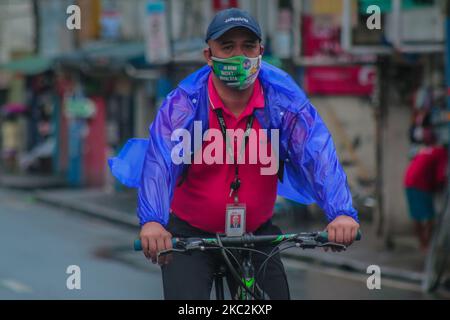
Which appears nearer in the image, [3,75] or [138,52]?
[138,52]

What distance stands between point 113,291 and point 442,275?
3.38 m

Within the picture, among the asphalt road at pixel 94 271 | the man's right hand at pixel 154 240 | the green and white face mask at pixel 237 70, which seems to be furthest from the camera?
the asphalt road at pixel 94 271

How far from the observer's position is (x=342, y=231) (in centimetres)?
428

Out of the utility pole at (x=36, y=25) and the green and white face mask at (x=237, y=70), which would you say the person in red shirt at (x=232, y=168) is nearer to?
the green and white face mask at (x=237, y=70)

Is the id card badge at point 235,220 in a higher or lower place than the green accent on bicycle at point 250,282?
higher

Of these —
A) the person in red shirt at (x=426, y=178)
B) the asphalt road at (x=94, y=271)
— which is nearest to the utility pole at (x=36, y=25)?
the asphalt road at (x=94, y=271)

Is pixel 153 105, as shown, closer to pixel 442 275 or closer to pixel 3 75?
pixel 442 275

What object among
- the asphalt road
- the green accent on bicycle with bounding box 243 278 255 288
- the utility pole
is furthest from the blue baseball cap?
the utility pole

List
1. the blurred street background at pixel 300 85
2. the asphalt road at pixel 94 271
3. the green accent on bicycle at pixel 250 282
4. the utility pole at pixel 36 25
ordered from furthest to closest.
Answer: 1. the utility pole at pixel 36 25
2. the blurred street background at pixel 300 85
3. the asphalt road at pixel 94 271
4. the green accent on bicycle at pixel 250 282

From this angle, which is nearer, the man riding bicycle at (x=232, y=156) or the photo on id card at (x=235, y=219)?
the man riding bicycle at (x=232, y=156)

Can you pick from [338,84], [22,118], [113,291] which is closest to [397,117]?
[338,84]

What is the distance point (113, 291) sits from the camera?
10.7 meters

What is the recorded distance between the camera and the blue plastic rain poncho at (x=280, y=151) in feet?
14.4

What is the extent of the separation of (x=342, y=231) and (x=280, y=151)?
0.65 m
